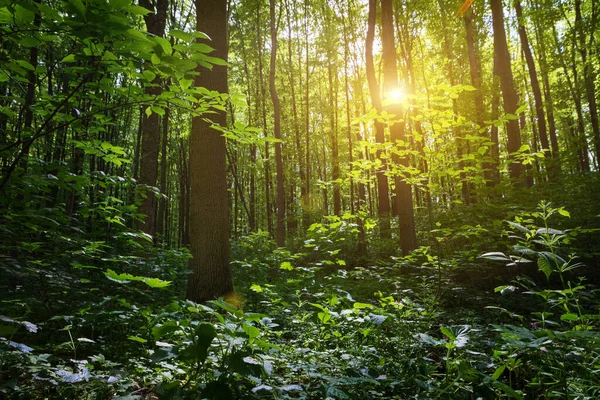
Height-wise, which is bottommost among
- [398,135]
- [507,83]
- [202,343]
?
[202,343]

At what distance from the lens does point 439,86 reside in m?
3.88

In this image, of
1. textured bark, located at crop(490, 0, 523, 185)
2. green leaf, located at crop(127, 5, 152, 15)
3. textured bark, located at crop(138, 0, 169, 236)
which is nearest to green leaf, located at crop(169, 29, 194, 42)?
green leaf, located at crop(127, 5, 152, 15)

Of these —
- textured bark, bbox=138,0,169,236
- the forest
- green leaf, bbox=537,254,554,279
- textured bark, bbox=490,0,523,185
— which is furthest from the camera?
textured bark, bbox=490,0,523,185

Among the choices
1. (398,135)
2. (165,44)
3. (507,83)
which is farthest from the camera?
(507,83)

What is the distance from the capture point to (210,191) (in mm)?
4621

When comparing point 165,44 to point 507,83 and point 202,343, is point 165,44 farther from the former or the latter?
point 507,83

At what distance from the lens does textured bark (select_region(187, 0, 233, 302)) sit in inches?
178

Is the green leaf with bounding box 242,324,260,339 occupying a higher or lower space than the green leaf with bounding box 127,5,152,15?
lower

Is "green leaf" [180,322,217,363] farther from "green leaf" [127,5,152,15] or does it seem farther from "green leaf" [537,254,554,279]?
"green leaf" [537,254,554,279]

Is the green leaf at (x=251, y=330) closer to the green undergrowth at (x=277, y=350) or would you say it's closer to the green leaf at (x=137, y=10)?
the green undergrowth at (x=277, y=350)

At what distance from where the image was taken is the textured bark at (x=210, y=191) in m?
4.51

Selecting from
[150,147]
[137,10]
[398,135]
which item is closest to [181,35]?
[137,10]

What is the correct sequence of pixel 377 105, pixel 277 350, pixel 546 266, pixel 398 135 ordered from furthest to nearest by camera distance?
pixel 377 105, pixel 398 135, pixel 277 350, pixel 546 266

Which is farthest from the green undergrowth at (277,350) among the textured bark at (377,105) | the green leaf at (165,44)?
the textured bark at (377,105)
